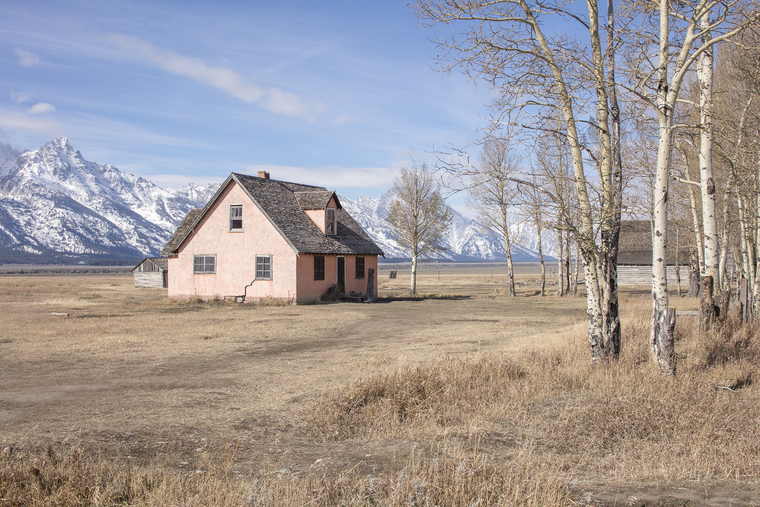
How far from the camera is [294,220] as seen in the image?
34656 millimetres

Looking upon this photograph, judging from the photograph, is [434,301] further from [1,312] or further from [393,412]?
[393,412]

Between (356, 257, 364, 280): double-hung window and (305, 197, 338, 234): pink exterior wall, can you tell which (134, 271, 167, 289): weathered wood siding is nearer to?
(305, 197, 338, 234): pink exterior wall

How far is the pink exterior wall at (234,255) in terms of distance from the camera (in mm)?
32781

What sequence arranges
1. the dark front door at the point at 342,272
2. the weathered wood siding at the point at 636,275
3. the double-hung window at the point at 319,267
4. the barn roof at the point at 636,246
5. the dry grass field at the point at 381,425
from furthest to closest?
1. the barn roof at the point at 636,246
2. the weathered wood siding at the point at 636,275
3. the dark front door at the point at 342,272
4. the double-hung window at the point at 319,267
5. the dry grass field at the point at 381,425

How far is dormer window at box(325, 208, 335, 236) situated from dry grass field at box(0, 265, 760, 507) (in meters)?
20.8

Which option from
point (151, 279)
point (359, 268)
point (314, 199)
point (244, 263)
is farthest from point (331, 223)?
point (151, 279)

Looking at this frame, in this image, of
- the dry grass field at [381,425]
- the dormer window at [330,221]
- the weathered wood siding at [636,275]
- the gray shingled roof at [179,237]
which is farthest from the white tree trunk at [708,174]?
the weathered wood siding at [636,275]

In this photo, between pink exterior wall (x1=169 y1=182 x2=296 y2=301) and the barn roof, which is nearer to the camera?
pink exterior wall (x1=169 y1=182 x2=296 y2=301)

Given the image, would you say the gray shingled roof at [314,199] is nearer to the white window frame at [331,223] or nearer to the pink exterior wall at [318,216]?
the pink exterior wall at [318,216]

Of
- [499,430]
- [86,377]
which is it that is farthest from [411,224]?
[499,430]

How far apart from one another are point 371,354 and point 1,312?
72.9ft

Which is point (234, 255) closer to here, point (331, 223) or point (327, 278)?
point (327, 278)

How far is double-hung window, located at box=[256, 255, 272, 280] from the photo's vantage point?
33188 millimetres

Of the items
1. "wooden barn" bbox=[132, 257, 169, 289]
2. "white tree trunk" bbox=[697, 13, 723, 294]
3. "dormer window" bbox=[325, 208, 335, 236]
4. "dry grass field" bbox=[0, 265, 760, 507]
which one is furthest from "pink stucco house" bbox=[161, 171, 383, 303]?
"wooden barn" bbox=[132, 257, 169, 289]
